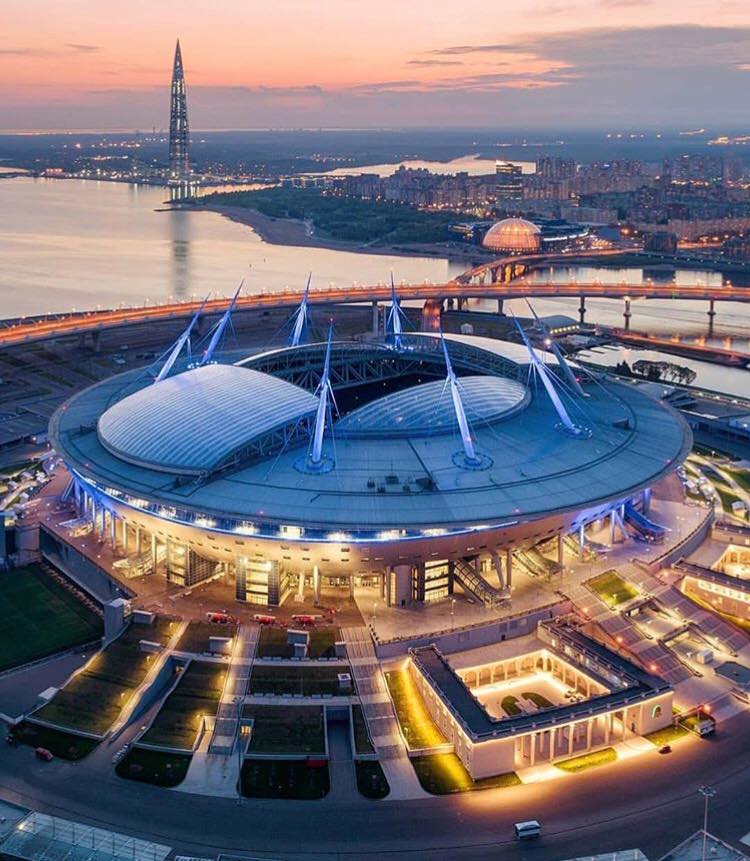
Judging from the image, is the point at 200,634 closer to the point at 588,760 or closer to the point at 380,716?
the point at 380,716

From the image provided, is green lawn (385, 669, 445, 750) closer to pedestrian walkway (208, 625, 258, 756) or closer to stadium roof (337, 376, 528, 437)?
pedestrian walkway (208, 625, 258, 756)

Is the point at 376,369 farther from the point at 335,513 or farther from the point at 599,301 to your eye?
the point at 599,301

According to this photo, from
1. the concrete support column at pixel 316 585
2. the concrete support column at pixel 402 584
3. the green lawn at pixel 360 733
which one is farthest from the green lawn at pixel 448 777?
the concrete support column at pixel 316 585

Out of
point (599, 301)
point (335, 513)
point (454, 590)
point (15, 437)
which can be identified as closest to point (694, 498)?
point (454, 590)

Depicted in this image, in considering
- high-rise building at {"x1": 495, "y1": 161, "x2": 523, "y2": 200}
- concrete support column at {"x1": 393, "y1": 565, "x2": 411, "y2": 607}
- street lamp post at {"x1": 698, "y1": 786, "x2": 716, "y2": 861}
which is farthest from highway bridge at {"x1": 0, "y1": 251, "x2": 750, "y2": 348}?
high-rise building at {"x1": 495, "y1": 161, "x2": 523, "y2": 200}

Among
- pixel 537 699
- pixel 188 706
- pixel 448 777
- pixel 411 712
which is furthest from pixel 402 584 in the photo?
pixel 448 777

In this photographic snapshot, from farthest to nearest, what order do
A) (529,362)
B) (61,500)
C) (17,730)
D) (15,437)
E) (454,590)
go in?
(15,437) < (529,362) < (61,500) < (454,590) < (17,730)

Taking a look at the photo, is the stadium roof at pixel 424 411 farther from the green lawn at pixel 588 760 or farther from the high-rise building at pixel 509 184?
the high-rise building at pixel 509 184
